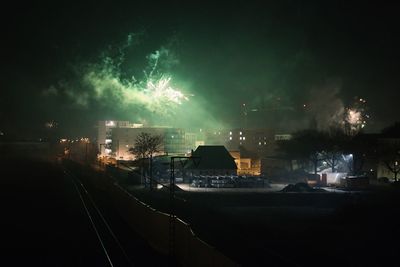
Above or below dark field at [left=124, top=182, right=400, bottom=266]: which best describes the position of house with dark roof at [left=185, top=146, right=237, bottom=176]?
above

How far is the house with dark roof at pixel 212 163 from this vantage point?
2449 inches

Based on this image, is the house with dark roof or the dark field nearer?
the dark field

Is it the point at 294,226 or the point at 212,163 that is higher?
the point at 212,163

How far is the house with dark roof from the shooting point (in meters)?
62.2

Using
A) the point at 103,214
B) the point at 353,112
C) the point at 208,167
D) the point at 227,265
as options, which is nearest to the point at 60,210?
the point at 103,214

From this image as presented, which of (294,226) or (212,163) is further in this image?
(212,163)

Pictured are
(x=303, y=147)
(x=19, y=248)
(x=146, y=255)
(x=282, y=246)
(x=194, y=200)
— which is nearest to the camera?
(x=146, y=255)

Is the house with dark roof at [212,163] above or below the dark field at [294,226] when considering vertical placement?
above

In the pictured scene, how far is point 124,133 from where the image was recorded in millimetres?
96312

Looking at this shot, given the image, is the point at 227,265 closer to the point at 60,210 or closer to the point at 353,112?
the point at 60,210

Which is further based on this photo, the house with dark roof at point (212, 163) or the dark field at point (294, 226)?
the house with dark roof at point (212, 163)

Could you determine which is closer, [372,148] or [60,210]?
[60,210]

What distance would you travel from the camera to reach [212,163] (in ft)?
208

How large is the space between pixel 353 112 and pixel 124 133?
148ft
